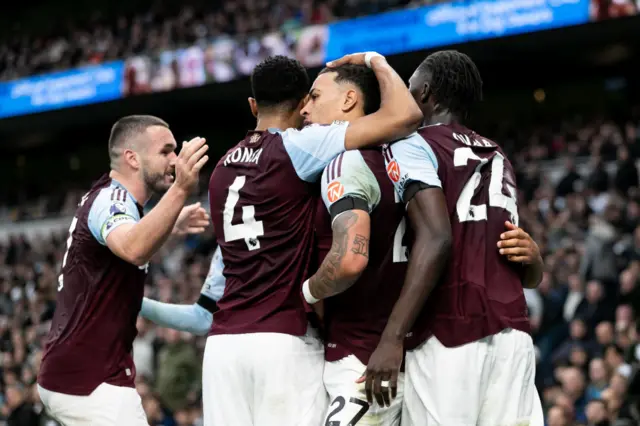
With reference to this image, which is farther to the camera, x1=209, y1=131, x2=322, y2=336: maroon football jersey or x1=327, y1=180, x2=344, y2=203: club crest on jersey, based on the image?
x1=209, y1=131, x2=322, y2=336: maroon football jersey

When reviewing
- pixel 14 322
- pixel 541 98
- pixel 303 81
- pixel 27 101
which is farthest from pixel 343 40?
pixel 303 81

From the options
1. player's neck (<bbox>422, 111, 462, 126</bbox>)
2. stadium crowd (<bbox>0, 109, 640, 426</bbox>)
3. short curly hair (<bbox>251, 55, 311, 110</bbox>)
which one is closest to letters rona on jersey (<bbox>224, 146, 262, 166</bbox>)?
short curly hair (<bbox>251, 55, 311, 110</bbox>)

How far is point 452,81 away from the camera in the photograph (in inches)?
176

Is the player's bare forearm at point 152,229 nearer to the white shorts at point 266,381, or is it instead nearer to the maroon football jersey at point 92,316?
the maroon football jersey at point 92,316

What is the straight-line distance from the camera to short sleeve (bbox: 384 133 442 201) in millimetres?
4121

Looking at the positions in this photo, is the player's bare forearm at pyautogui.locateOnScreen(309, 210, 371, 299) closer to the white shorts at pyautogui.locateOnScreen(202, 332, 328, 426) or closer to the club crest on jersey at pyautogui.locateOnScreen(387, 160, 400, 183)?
the club crest on jersey at pyautogui.locateOnScreen(387, 160, 400, 183)

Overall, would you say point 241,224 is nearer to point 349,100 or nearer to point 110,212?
point 349,100

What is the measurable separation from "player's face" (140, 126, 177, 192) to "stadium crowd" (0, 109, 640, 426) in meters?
4.98

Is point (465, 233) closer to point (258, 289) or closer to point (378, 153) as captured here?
point (378, 153)

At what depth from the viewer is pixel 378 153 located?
4.44m

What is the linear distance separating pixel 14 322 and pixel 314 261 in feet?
48.6

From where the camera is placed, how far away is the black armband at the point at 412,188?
13.4ft

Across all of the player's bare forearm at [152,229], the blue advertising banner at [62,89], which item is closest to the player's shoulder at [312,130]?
the player's bare forearm at [152,229]

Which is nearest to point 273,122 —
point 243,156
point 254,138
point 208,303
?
point 254,138
